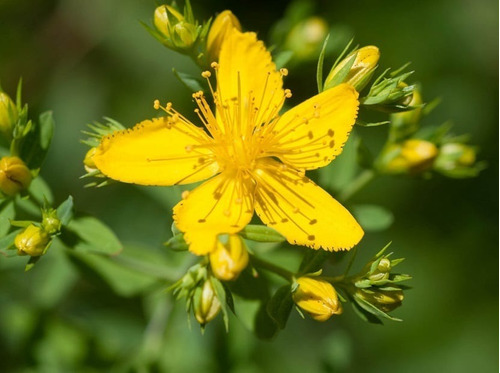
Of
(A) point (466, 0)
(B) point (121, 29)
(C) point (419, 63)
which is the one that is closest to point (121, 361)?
(B) point (121, 29)

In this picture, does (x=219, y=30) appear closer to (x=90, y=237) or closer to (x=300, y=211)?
(x=300, y=211)

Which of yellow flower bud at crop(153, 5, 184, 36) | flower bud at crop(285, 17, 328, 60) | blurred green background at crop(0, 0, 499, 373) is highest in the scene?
yellow flower bud at crop(153, 5, 184, 36)

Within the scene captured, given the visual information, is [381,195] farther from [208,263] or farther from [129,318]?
[208,263]

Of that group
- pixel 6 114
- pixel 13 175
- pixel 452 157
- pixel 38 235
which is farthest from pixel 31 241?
pixel 452 157

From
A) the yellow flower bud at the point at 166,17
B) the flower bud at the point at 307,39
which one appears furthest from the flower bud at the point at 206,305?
the flower bud at the point at 307,39

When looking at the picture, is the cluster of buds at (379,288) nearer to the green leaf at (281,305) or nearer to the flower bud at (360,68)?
the green leaf at (281,305)

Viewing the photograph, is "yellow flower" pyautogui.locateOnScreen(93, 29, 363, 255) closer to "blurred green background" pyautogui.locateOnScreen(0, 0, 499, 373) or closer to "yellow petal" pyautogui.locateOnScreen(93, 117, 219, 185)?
"yellow petal" pyautogui.locateOnScreen(93, 117, 219, 185)

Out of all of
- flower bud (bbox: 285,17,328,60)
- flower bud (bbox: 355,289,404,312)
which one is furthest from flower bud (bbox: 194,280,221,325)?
flower bud (bbox: 285,17,328,60)
